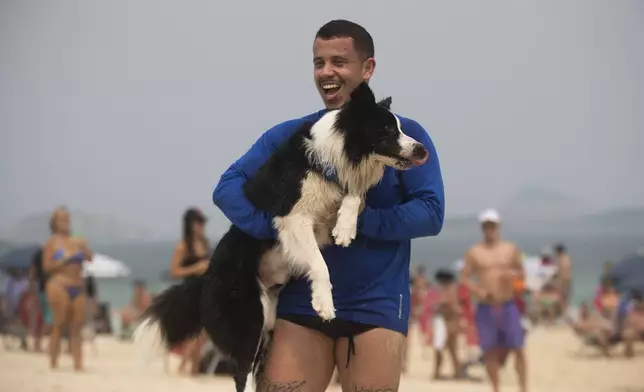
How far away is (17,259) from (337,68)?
43.7 ft

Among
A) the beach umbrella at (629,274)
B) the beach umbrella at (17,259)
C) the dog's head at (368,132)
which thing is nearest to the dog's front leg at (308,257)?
the dog's head at (368,132)

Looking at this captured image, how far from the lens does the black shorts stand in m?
2.96

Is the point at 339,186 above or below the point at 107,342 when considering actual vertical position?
above

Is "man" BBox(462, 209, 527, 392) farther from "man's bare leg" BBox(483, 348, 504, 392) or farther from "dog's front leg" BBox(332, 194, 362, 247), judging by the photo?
"dog's front leg" BBox(332, 194, 362, 247)

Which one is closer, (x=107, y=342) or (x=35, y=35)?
(x=107, y=342)

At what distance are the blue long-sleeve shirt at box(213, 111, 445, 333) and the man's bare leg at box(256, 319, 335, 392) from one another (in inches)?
3.0

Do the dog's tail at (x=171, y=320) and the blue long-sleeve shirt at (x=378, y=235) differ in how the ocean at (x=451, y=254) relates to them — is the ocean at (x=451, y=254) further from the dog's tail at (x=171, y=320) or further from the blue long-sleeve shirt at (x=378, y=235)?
the blue long-sleeve shirt at (x=378, y=235)

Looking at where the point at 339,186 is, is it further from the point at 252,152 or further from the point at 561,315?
the point at 561,315

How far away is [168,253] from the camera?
110 feet

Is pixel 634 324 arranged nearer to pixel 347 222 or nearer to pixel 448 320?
pixel 448 320

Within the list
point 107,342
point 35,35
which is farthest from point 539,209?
point 107,342

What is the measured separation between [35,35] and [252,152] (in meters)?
21.0

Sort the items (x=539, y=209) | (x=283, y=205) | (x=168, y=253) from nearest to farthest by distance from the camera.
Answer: (x=283, y=205) < (x=539, y=209) < (x=168, y=253)

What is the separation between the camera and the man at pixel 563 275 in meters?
17.2
